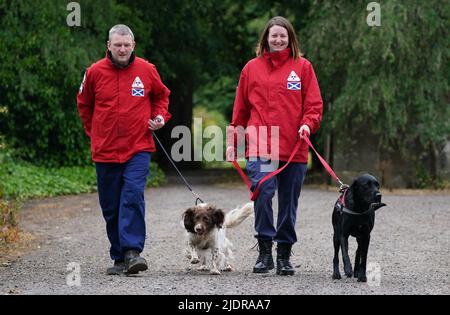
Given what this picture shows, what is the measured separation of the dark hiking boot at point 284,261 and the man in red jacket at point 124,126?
1.19m

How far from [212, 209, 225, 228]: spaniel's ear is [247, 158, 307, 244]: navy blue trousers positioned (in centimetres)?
40

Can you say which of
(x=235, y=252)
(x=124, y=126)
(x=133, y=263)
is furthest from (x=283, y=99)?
(x=235, y=252)

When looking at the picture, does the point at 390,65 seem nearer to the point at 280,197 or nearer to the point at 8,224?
the point at 8,224

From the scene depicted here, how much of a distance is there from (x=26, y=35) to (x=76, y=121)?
2.21m

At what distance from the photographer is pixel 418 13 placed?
1831cm

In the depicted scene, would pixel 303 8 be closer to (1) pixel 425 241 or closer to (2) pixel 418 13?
(2) pixel 418 13

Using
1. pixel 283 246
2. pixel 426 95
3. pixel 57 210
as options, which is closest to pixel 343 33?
pixel 426 95

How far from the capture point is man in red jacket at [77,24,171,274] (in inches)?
326

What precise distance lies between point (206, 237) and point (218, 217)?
0.21 meters

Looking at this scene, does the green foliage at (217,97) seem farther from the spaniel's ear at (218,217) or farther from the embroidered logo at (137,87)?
the embroidered logo at (137,87)

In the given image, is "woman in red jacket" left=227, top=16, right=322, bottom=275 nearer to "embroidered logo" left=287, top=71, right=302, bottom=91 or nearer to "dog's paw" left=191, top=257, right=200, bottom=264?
"embroidered logo" left=287, top=71, right=302, bottom=91

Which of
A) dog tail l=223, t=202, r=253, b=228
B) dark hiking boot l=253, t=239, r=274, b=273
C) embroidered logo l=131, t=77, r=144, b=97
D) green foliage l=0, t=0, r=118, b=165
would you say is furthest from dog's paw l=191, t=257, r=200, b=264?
green foliage l=0, t=0, r=118, b=165

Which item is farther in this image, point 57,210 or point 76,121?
point 76,121

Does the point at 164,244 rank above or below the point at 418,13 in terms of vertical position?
below
